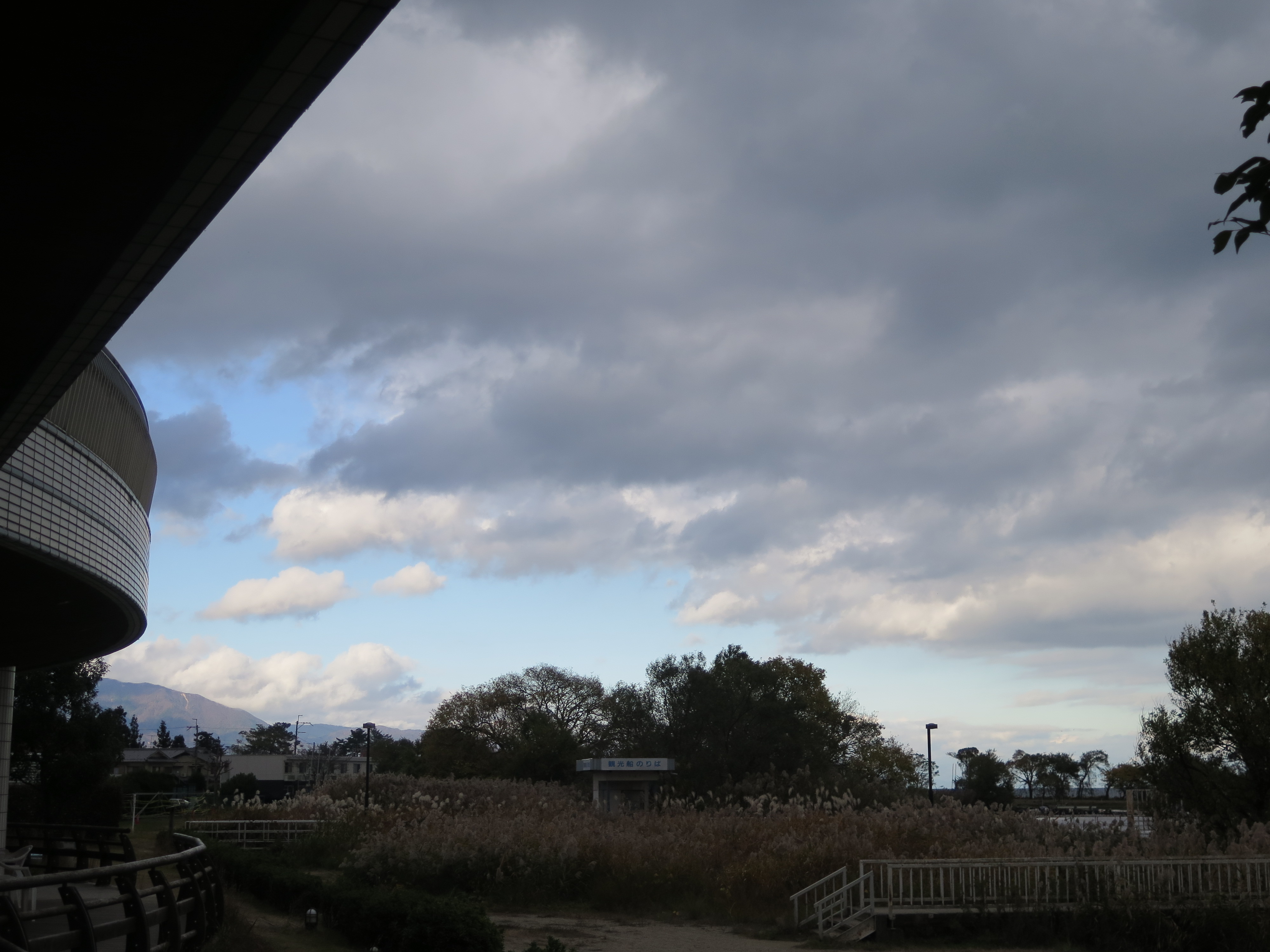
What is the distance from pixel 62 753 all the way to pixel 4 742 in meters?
26.7

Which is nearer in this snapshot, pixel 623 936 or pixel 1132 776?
pixel 623 936

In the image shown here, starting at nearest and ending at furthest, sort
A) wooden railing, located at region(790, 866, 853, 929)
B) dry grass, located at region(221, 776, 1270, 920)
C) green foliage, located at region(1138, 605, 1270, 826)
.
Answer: wooden railing, located at region(790, 866, 853, 929) < dry grass, located at region(221, 776, 1270, 920) < green foliage, located at region(1138, 605, 1270, 826)

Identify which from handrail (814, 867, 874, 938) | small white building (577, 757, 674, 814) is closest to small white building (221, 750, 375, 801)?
small white building (577, 757, 674, 814)

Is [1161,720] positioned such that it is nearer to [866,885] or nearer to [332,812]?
[866,885]

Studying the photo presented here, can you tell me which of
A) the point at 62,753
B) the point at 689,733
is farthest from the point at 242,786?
the point at 689,733

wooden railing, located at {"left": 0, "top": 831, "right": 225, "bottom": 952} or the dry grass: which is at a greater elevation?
wooden railing, located at {"left": 0, "top": 831, "right": 225, "bottom": 952}

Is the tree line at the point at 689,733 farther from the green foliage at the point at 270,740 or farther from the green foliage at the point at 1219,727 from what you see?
the green foliage at the point at 270,740

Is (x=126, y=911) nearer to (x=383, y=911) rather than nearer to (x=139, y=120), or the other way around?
(x=383, y=911)

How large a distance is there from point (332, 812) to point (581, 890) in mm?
12542

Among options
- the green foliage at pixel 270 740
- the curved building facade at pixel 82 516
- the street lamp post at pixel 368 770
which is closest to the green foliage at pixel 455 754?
the street lamp post at pixel 368 770

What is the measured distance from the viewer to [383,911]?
14023 millimetres

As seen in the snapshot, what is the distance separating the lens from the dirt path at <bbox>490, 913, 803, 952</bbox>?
623 inches

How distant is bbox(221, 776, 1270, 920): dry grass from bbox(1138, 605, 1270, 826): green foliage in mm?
3383

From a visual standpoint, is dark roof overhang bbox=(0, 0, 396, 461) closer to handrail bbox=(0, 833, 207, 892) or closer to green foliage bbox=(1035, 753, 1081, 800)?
handrail bbox=(0, 833, 207, 892)
